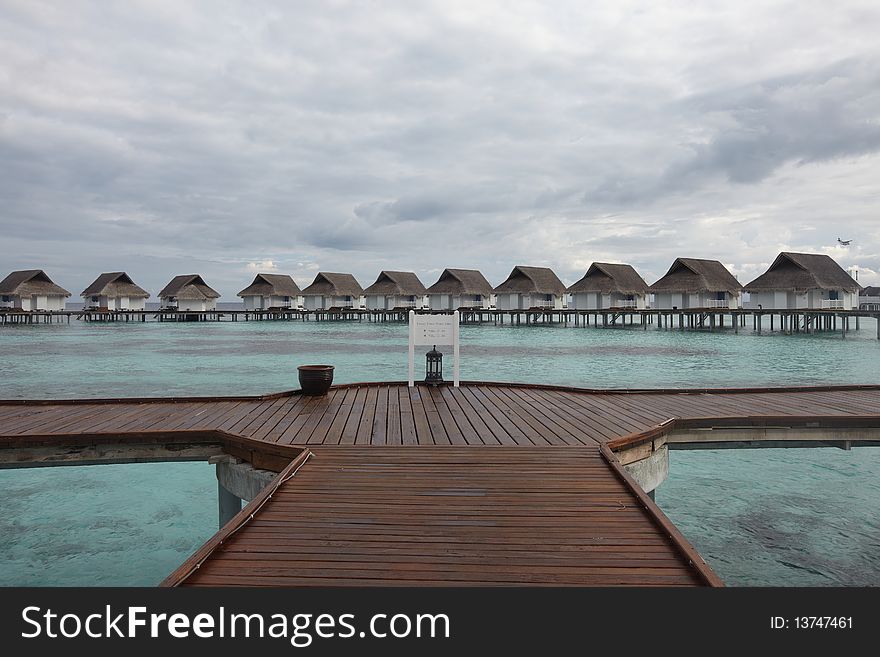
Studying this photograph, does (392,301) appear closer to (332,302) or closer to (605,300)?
(332,302)

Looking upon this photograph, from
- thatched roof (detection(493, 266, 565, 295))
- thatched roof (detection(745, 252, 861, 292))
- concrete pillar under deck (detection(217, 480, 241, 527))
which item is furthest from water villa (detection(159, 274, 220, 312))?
concrete pillar under deck (detection(217, 480, 241, 527))

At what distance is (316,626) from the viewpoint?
261 cm

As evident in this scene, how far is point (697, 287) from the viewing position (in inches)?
2079

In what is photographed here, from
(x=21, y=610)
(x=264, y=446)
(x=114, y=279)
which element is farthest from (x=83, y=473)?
(x=114, y=279)

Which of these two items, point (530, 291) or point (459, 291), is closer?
point (530, 291)

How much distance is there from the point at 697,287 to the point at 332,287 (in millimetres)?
42111

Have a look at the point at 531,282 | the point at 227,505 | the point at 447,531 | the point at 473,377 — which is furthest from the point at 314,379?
the point at 531,282

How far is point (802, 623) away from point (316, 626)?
2.45 m

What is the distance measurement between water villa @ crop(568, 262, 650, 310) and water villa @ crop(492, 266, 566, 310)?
3.04 meters

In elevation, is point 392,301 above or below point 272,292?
below

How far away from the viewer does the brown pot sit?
8.56m

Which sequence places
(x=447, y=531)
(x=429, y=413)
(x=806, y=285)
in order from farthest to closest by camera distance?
1. (x=806, y=285)
2. (x=429, y=413)
3. (x=447, y=531)

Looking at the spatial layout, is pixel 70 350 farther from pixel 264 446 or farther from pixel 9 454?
pixel 264 446

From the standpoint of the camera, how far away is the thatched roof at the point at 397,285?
68062 millimetres
